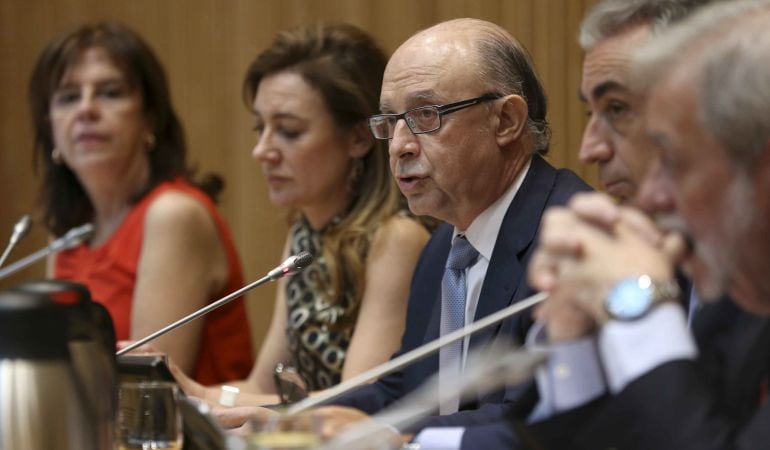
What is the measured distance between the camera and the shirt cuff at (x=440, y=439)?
1697 mm

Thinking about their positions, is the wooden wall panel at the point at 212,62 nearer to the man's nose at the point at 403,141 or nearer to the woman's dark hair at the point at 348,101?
the woman's dark hair at the point at 348,101

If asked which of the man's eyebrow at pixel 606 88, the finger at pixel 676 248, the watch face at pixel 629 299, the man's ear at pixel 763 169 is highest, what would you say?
the man's ear at pixel 763 169

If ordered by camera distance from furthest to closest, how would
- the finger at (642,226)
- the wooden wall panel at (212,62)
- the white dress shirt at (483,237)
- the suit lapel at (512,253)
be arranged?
the wooden wall panel at (212,62) → the white dress shirt at (483,237) → the suit lapel at (512,253) → the finger at (642,226)

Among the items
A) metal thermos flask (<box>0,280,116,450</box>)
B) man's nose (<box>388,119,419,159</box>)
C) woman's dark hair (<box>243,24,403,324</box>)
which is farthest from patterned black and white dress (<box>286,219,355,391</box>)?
metal thermos flask (<box>0,280,116,450</box>)

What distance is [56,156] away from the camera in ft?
12.5

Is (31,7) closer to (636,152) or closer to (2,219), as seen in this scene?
(2,219)

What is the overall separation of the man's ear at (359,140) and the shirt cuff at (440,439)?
1.49 meters

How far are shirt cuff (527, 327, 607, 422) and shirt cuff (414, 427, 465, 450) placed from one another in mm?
395

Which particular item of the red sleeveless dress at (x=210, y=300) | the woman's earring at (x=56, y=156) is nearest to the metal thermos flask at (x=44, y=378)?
the red sleeveless dress at (x=210, y=300)

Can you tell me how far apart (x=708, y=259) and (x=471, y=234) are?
1.16 metres

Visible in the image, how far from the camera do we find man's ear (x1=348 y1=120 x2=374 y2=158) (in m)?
3.12

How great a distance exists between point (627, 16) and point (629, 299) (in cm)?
76

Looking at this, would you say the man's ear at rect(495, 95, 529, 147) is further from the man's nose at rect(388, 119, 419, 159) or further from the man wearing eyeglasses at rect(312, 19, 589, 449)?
the man's nose at rect(388, 119, 419, 159)

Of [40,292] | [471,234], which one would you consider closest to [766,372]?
[40,292]
